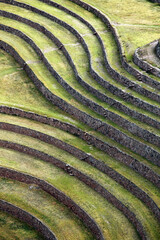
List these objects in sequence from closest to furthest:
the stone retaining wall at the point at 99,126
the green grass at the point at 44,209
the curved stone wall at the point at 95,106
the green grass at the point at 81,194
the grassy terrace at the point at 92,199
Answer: the grassy terrace at the point at 92,199 < the green grass at the point at 81,194 < the green grass at the point at 44,209 < the stone retaining wall at the point at 99,126 < the curved stone wall at the point at 95,106

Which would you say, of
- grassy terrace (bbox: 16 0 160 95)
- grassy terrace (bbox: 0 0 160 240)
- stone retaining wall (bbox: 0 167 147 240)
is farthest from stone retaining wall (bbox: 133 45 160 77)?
stone retaining wall (bbox: 0 167 147 240)

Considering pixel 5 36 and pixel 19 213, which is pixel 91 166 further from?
pixel 5 36

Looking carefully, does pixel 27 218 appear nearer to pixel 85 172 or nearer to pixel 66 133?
pixel 85 172

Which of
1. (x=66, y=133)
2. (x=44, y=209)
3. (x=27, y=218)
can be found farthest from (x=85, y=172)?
(x=27, y=218)

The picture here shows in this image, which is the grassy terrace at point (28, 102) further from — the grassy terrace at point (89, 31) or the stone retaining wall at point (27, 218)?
the stone retaining wall at point (27, 218)

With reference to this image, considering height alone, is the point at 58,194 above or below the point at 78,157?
below

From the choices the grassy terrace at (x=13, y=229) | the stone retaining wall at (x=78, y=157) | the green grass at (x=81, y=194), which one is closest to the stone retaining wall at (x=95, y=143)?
the stone retaining wall at (x=78, y=157)
